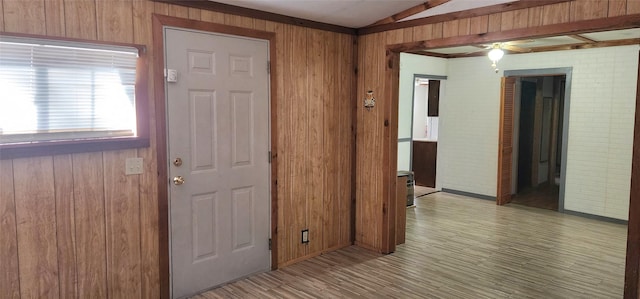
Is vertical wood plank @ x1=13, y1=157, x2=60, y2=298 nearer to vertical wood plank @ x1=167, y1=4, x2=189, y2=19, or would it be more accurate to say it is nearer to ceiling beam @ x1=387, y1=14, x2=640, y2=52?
vertical wood plank @ x1=167, y1=4, x2=189, y2=19

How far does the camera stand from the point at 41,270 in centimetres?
269

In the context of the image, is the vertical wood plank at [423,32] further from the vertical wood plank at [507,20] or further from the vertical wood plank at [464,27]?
the vertical wood plank at [507,20]

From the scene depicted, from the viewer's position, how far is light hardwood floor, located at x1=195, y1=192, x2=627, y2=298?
353cm

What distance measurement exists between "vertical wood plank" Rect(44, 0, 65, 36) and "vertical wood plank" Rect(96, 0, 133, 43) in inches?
8.2

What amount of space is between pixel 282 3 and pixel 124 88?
1374 millimetres

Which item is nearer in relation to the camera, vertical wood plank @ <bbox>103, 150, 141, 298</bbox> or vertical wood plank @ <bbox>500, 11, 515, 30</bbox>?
vertical wood plank @ <bbox>103, 150, 141, 298</bbox>

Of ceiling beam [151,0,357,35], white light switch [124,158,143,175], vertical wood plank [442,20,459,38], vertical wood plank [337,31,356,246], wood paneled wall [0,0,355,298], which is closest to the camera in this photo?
wood paneled wall [0,0,355,298]

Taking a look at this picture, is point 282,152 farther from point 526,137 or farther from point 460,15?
point 526,137

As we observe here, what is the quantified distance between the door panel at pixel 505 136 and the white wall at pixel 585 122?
5.7 inches

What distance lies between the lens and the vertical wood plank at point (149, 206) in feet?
9.86

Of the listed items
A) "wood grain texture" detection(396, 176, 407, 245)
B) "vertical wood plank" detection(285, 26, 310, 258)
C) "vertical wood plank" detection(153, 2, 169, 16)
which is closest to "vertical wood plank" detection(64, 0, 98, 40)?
"vertical wood plank" detection(153, 2, 169, 16)

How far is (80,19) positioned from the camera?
271 centimetres

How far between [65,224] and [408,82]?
219 inches

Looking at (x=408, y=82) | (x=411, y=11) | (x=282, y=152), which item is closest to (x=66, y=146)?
(x=282, y=152)
